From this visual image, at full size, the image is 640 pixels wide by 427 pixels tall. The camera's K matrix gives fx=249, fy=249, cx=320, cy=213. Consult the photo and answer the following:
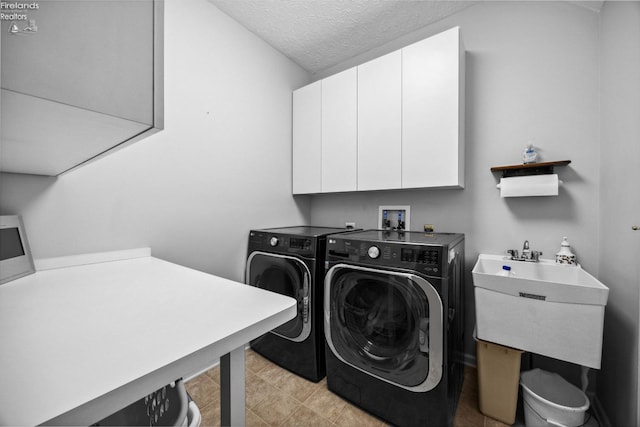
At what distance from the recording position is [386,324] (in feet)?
4.64

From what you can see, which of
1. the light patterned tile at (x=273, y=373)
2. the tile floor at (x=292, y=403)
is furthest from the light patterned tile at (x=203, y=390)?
the light patterned tile at (x=273, y=373)

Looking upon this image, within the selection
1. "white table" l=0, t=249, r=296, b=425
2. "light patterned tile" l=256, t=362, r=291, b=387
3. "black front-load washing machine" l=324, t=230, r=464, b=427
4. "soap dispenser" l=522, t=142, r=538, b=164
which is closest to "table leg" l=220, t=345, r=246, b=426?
"white table" l=0, t=249, r=296, b=425

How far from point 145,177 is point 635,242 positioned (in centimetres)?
253

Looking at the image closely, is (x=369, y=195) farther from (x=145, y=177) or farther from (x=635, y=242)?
(x=145, y=177)

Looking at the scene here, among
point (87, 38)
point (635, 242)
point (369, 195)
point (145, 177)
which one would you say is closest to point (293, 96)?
point (369, 195)

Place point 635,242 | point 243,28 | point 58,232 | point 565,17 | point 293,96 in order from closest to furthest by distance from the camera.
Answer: point 635,242
point 58,232
point 565,17
point 243,28
point 293,96

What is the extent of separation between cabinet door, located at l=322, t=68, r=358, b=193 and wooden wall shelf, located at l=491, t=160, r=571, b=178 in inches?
41.6

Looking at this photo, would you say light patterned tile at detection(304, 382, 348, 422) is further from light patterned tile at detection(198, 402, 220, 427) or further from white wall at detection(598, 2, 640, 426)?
white wall at detection(598, 2, 640, 426)

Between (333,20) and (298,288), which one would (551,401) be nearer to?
(298,288)

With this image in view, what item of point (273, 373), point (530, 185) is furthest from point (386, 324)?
point (530, 185)

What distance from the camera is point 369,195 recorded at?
2.37 metres

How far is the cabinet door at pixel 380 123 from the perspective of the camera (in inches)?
74.9

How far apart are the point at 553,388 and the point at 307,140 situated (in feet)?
8.14

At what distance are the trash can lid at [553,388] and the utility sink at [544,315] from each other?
0.35 metres
